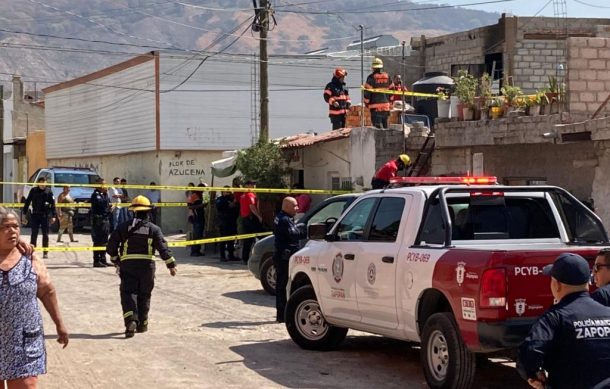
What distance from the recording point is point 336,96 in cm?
2212

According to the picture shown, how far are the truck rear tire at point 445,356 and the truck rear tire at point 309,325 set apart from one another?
7.58 feet

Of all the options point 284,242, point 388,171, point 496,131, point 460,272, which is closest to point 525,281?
point 460,272

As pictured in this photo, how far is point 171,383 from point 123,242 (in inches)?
130

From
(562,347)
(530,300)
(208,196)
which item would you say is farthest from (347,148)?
(562,347)

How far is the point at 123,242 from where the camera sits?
11531mm

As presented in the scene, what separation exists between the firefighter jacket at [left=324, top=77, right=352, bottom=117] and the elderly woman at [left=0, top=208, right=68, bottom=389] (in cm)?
1614

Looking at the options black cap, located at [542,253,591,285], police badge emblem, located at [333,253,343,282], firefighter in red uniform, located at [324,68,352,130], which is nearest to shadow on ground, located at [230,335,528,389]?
police badge emblem, located at [333,253,343,282]

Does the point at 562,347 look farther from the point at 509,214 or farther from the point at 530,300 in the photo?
the point at 509,214

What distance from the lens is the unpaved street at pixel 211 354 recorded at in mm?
8766

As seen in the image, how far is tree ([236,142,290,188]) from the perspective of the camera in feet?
72.2

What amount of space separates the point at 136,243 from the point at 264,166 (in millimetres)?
10706

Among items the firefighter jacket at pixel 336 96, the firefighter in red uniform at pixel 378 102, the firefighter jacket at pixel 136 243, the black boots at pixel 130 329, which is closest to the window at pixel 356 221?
the firefighter jacket at pixel 136 243

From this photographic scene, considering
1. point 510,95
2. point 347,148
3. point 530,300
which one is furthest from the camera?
point 347,148

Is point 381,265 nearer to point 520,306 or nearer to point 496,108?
point 520,306
